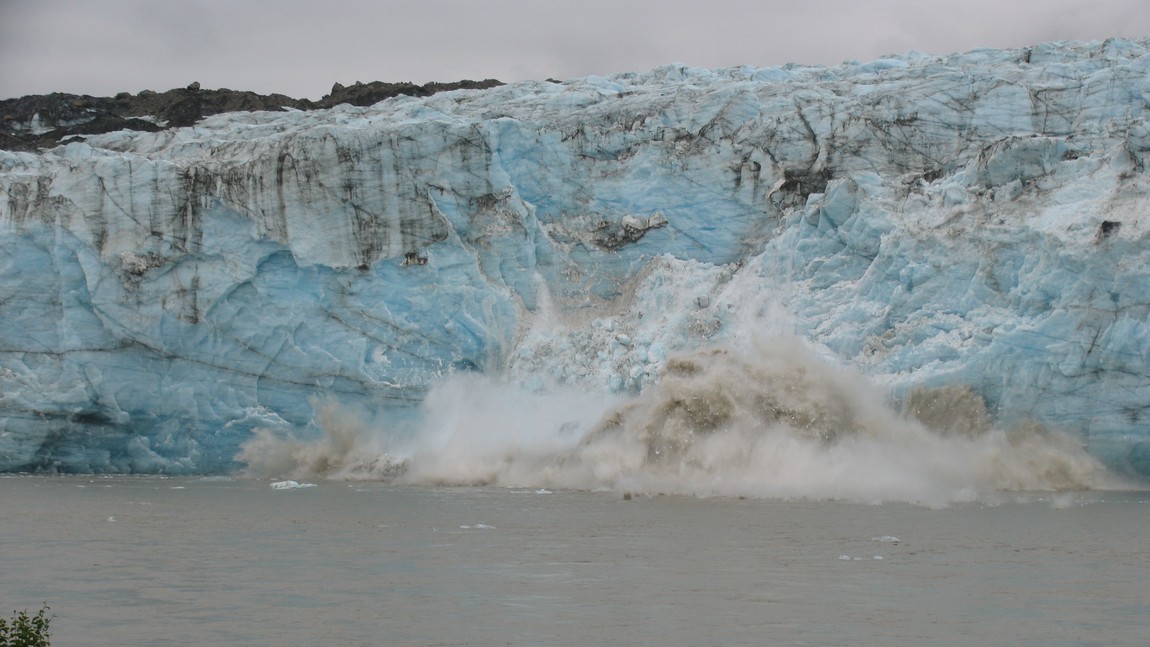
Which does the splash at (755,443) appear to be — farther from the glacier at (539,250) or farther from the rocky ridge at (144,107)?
the rocky ridge at (144,107)

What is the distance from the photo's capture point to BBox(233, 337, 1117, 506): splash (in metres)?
19.0

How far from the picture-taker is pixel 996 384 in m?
19.4

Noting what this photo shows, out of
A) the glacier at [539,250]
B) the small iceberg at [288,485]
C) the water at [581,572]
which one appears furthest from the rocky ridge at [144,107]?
the water at [581,572]

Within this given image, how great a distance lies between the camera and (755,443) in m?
19.7

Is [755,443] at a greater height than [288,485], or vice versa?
[755,443]

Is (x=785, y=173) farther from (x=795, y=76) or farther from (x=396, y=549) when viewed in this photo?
(x=396, y=549)

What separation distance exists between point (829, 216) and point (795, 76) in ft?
24.2

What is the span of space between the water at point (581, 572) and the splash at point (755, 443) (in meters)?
1.48

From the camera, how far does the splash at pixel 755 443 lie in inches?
747

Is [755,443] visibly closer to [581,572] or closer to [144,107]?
[581,572]

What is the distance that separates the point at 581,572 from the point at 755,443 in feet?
29.9

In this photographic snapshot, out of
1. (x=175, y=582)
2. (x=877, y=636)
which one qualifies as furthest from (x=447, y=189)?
(x=877, y=636)

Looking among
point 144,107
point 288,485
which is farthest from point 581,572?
point 144,107

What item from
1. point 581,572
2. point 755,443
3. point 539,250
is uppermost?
point 539,250
